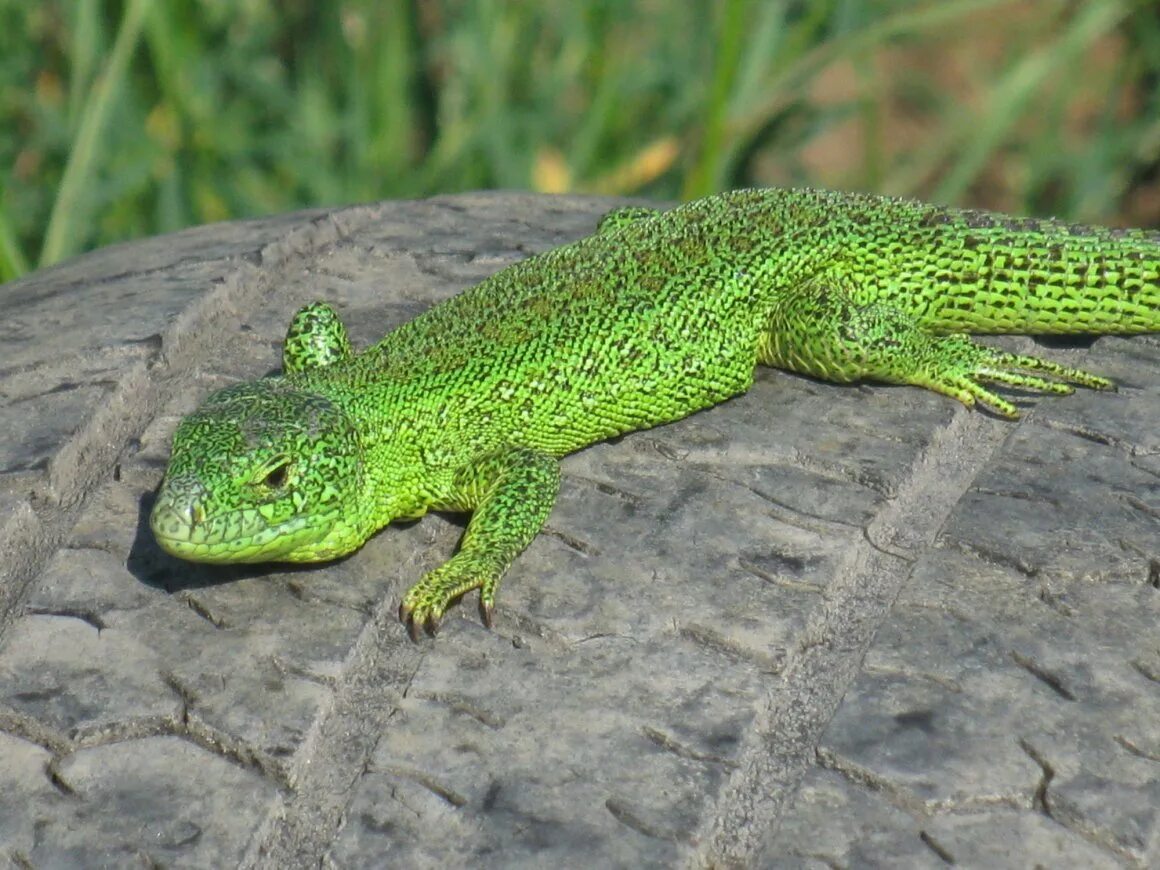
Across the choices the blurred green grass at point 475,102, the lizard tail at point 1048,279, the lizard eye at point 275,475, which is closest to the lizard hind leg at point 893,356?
the lizard tail at point 1048,279

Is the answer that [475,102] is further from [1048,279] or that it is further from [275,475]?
[275,475]

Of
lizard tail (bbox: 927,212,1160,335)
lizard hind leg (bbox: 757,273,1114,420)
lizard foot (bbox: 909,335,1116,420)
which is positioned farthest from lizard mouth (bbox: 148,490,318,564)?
lizard tail (bbox: 927,212,1160,335)

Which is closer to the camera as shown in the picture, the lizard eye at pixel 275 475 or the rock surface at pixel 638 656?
the rock surface at pixel 638 656

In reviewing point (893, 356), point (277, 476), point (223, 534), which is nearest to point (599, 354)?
point (893, 356)

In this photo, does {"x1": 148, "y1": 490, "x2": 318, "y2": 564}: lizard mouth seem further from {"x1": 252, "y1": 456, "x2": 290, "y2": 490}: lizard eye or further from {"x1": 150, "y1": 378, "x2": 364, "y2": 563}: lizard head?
{"x1": 252, "y1": 456, "x2": 290, "y2": 490}: lizard eye

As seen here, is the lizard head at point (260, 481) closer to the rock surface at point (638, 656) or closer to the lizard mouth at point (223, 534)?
the lizard mouth at point (223, 534)

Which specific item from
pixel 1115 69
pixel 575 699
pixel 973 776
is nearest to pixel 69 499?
pixel 575 699
